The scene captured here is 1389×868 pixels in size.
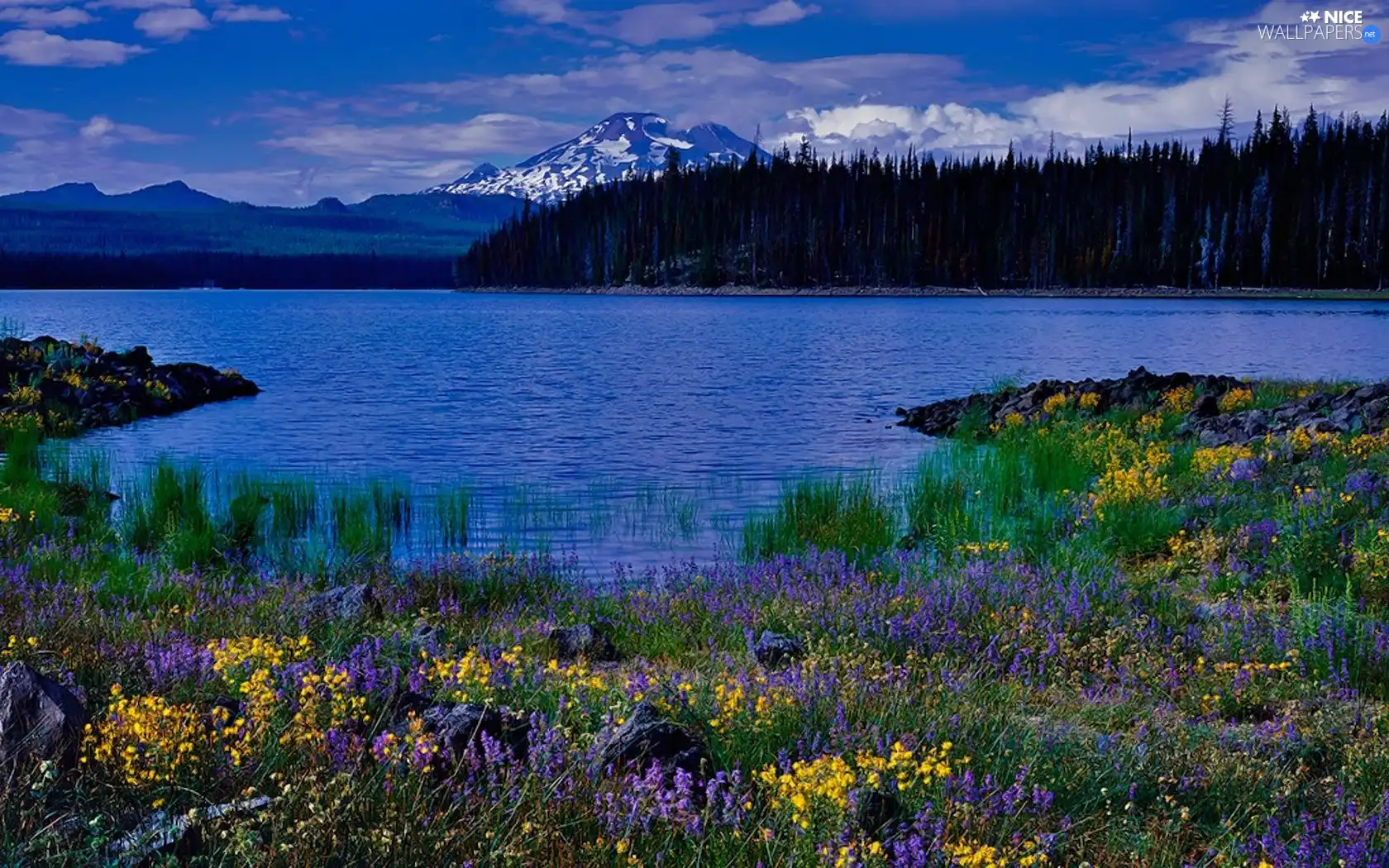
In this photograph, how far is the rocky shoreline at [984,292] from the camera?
123m

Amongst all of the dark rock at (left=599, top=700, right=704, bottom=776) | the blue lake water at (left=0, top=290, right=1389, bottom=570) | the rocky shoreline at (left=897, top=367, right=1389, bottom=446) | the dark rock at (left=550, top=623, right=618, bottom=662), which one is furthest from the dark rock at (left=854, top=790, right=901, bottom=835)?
the rocky shoreline at (left=897, top=367, right=1389, bottom=446)

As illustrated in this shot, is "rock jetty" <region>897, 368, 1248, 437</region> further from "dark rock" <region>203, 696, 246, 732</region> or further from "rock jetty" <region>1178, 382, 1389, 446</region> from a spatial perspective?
"dark rock" <region>203, 696, 246, 732</region>

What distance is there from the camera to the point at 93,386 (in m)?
30.0

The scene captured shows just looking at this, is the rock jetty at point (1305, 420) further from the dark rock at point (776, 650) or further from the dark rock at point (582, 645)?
the dark rock at point (582, 645)

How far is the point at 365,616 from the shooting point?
9.00 metres

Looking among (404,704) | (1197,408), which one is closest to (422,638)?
(404,704)

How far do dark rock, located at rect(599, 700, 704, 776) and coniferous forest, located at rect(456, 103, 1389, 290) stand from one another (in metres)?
141

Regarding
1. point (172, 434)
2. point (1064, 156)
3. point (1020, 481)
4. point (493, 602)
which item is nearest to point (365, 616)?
point (493, 602)

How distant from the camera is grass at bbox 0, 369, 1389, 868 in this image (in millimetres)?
4363

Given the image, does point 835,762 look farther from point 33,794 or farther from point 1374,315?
point 1374,315

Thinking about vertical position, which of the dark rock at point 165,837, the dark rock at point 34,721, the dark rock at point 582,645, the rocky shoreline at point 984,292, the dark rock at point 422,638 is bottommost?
the dark rock at point 582,645

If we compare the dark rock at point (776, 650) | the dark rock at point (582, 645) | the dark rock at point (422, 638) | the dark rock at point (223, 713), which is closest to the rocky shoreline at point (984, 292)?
the dark rock at point (776, 650)

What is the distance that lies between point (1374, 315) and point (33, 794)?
9130 cm

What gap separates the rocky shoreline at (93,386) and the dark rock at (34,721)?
22.0 m
